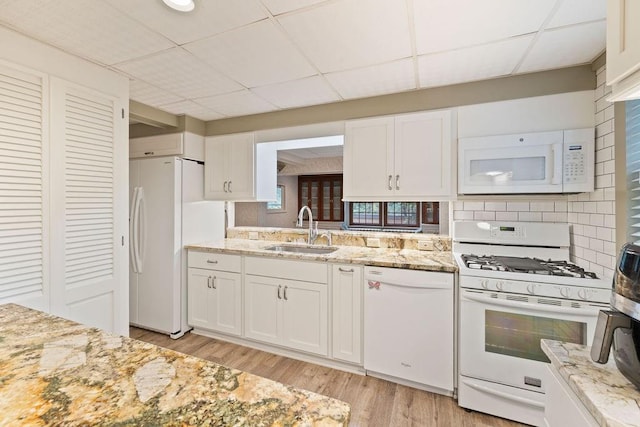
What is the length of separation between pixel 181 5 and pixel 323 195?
5688 millimetres

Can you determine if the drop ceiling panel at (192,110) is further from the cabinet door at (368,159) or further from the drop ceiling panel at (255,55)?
the cabinet door at (368,159)

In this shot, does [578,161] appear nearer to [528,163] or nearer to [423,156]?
[528,163]

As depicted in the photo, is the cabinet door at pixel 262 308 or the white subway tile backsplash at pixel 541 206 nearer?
the white subway tile backsplash at pixel 541 206

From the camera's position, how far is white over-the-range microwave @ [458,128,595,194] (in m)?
1.85

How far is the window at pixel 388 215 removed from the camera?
213 inches

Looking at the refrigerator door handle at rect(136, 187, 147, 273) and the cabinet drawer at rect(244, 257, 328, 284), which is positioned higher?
the refrigerator door handle at rect(136, 187, 147, 273)

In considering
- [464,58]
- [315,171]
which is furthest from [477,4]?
[315,171]

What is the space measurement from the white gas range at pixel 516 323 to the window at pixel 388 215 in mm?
3328

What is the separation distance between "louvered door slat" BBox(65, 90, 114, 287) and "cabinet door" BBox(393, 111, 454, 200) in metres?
2.15

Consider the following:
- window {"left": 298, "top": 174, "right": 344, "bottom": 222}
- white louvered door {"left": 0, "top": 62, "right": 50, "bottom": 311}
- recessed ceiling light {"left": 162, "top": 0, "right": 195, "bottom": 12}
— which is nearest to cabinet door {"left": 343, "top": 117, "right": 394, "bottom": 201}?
recessed ceiling light {"left": 162, "top": 0, "right": 195, "bottom": 12}

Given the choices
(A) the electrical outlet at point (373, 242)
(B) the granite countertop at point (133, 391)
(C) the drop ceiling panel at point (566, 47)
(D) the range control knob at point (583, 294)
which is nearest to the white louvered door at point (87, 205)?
(B) the granite countertop at point (133, 391)

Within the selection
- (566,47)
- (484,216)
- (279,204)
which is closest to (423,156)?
(484,216)

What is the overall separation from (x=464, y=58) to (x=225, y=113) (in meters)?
2.17

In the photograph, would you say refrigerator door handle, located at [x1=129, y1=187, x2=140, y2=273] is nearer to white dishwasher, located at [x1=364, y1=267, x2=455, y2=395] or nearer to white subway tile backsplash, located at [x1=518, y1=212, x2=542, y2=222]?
white dishwasher, located at [x1=364, y1=267, x2=455, y2=395]
